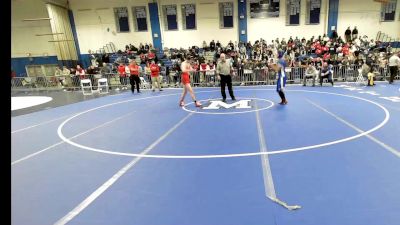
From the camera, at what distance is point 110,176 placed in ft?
14.8

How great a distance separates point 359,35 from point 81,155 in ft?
80.7

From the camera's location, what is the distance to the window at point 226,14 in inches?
944

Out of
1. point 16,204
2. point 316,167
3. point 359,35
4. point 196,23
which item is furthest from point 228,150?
point 359,35

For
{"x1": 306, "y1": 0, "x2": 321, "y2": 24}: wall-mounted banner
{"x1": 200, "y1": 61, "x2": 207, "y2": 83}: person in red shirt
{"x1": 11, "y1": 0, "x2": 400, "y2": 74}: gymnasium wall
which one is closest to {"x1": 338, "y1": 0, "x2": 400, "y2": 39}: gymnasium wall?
{"x1": 11, "y1": 0, "x2": 400, "y2": 74}: gymnasium wall

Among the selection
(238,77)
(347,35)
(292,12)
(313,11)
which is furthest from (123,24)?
(347,35)

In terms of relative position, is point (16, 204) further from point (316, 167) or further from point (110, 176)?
point (316, 167)

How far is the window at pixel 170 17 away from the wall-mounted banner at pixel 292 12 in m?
9.74

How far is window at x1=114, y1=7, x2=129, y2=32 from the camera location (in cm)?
2523

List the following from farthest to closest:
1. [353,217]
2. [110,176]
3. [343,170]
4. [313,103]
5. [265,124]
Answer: [313,103] → [265,124] → [110,176] → [343,170] → [353,217]

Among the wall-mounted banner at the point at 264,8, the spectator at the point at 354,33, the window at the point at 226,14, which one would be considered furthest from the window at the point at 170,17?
the spectator at the point at 354,33

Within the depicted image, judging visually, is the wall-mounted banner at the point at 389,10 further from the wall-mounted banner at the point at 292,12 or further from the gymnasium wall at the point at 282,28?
the wall-mounted banner at the point at 292,12

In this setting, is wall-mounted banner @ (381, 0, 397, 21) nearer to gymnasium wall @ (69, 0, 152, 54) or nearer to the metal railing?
the metal railing

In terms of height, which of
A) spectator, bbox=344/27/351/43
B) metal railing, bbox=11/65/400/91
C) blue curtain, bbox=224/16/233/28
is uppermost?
blue curtain, bbox=224/16/233/28

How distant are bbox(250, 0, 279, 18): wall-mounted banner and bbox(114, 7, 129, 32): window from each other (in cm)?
1138
